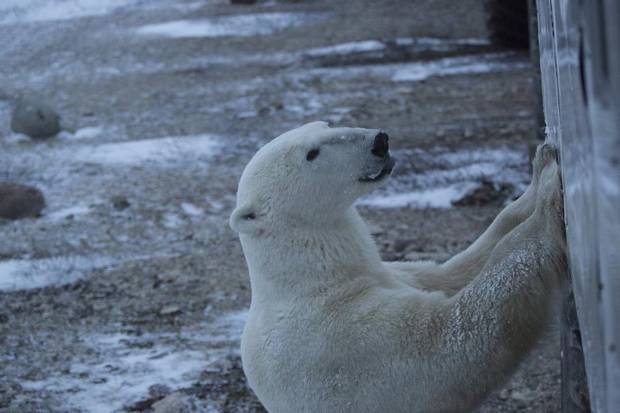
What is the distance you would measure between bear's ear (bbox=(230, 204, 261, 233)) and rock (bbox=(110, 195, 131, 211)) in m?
4.04

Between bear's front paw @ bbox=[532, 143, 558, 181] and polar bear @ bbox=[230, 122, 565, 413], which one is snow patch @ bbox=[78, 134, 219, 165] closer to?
polar bear @ bbox=[230, 122, 565, 413]

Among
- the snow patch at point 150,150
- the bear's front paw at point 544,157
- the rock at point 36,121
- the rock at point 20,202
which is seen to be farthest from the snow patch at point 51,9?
the bear's front paw at point 544,157

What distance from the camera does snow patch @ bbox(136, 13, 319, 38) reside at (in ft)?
43.1

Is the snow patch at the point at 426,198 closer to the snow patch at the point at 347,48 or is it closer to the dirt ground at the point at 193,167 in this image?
the dirt ground at the point at 193,167

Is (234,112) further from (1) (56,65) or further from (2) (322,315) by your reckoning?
(2) (322,315)

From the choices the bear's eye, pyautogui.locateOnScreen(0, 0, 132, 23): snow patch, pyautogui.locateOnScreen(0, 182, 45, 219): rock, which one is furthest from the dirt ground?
the bear's eye

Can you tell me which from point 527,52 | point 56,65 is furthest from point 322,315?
point 56,65

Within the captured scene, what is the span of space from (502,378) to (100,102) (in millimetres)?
8077

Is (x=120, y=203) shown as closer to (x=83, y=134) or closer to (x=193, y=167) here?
(x=193, y=167)

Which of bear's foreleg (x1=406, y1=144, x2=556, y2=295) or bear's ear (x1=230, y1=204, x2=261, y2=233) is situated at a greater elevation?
bear's ear (x1=230, y1=204, x2=261, y2=233)

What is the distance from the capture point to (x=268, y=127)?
822 cm

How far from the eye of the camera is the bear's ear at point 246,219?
254cm

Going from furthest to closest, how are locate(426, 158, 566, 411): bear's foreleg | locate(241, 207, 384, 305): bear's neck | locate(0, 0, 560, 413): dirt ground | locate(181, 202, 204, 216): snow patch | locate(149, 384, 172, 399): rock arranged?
locate(181, 202, 204, 216): snow patch → locate(0, 0, 560, 413): dirt ground → locate(149, 384, 172, 399): rock → locate(241, 207, 384, 305): bear's neck → locate(426, 158, 566, 411): bear's foreleg

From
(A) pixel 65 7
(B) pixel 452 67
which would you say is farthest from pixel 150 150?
(A) pixel 65 7
